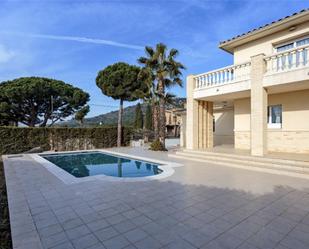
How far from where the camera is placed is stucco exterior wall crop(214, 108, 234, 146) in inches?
672

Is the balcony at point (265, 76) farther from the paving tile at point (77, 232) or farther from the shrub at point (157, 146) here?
the paving tile at point (77, 232)

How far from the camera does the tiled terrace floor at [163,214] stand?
343 cm

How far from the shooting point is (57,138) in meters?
19.0

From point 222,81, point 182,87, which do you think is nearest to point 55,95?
point 182,87

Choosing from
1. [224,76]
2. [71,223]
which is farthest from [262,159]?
[71,223]

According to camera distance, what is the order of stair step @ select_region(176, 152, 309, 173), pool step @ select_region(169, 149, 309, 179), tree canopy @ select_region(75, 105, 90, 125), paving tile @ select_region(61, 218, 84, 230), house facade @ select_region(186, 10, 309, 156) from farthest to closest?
tree canopy @ select_region(75, 105, 90, 125)
house facade @ select_region(186, 10, 309, 156)
stair step @ select_region(176, 152, 309, 173)
pool step @ select_region(169, 149, 309, 179)
paving tile @ select_region(61, 218, 84, 230)

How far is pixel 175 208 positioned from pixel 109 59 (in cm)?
2012

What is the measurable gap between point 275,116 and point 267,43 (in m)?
4.30

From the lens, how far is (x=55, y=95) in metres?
28.9

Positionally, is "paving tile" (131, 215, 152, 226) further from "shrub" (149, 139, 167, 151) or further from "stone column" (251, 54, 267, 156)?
"shrub" (149, 139, 167, 151)

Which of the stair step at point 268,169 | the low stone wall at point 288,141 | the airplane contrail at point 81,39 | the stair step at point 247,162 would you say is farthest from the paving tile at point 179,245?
the airplane contrail at point 81,39

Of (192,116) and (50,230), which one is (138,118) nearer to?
(192,116)

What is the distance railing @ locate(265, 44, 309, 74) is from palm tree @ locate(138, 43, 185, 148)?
718 centimetres

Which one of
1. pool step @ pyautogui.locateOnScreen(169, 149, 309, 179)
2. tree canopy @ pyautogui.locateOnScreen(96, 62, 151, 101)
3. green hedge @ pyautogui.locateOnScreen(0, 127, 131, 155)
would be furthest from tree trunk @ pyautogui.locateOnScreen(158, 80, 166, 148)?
green hedge @ pyautogui.locateOnScreen(0, 127, 131, 155)
